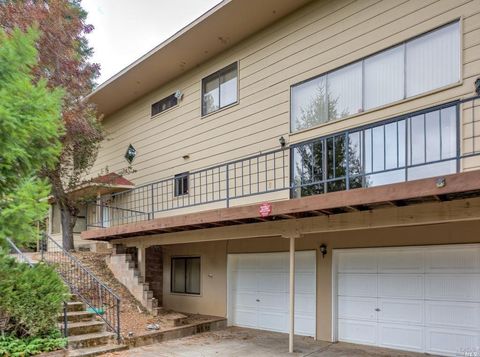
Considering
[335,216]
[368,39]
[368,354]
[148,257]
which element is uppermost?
[368,39]

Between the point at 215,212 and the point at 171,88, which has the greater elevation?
the point at 171,88

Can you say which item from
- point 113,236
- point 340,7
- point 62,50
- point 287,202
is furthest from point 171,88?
point 287,202

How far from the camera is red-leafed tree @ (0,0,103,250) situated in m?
12.1

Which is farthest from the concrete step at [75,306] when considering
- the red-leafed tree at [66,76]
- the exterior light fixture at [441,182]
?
the exterior light fixture at [441,182]

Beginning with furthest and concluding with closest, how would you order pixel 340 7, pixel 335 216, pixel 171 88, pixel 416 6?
pixel 171 88
pixel 340 7
pixel 416 6
pixel 335 216

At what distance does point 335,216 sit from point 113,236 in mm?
7017

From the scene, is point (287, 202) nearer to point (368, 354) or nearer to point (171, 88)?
point (368, 354)

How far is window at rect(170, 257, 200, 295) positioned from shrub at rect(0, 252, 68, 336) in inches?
217

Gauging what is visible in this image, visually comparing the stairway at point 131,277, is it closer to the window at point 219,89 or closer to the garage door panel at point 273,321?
the garage door panel at point 273,321

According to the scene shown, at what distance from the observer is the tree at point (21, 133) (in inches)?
186

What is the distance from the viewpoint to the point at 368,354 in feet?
26.0

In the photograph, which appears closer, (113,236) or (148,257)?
(113,236)

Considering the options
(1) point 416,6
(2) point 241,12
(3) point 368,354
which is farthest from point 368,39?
(3) point 368,354

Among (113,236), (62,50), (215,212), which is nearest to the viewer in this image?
(215,212)
